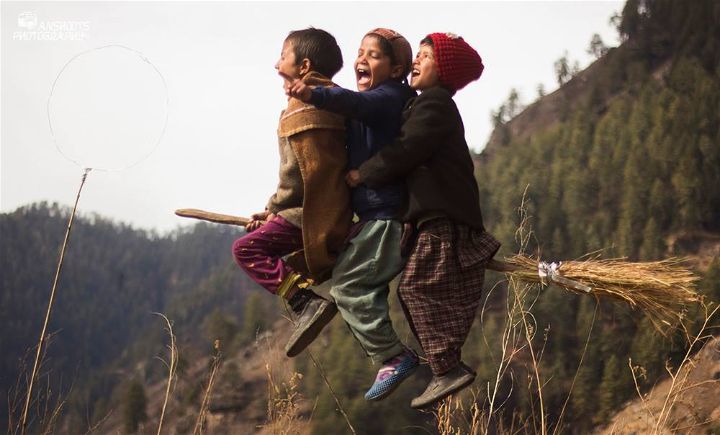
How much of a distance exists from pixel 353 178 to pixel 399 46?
0.62 meters

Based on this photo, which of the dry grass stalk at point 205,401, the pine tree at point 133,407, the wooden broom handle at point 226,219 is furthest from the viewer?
the pine tree at point 133,407

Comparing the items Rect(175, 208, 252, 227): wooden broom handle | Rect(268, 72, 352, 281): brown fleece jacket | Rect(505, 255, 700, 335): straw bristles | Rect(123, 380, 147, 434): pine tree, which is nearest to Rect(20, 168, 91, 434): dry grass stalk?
Rect(175, 208, 252, 227): wooden broom handle

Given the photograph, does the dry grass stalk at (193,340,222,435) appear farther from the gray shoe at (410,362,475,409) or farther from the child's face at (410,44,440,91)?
the child's face at (410,44,440,91)

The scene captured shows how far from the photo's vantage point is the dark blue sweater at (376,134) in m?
3.93

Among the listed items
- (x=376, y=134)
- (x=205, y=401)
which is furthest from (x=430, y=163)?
(x=205, y=401)

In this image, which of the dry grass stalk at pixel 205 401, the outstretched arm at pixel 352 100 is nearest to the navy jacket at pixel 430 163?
the outstretched arm at pixel 352 100

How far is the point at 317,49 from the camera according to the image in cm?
415

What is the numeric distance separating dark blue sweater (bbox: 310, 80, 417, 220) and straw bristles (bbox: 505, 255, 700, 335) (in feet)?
2.50

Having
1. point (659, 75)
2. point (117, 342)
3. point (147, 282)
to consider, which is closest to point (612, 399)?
point (659, 75)

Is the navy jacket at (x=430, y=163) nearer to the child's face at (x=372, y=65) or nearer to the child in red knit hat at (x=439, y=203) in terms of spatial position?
the child in red knit hat at (x=439, y=203)

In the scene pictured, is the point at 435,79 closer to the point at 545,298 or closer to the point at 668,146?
the point at 545,298

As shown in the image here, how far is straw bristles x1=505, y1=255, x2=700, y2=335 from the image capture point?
4395mm

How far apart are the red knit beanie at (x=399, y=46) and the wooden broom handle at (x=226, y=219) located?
96 centimetres

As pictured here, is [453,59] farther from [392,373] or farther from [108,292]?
[108,292]
